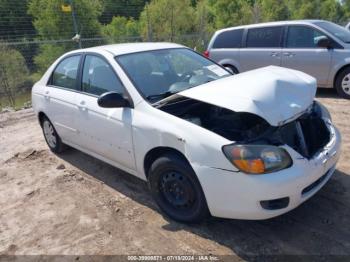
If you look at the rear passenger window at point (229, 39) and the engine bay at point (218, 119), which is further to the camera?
the rear passenger window at point (229, 39)

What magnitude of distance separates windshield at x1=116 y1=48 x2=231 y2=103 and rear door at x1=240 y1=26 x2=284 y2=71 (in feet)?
13.5

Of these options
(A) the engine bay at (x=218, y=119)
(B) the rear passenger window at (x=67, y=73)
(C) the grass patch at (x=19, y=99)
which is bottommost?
(C) the grass patch at (x=19, y=99)

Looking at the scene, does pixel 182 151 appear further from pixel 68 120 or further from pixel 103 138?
pixel 68 120

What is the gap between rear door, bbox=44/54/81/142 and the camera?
15.0 feet

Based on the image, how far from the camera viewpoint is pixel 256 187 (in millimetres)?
2787

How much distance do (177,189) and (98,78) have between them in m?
1.70

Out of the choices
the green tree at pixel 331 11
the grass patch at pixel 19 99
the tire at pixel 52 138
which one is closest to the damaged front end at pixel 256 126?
the tire at pixel 52 138

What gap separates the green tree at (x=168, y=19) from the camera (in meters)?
15.6

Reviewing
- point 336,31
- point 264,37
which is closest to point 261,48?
point 264,37

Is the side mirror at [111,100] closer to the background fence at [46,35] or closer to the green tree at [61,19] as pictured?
the background fence at [46,35]

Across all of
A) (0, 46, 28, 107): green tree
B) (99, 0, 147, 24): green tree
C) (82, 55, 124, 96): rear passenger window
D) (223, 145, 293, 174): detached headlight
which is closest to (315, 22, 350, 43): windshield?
(82, 55, 124, 96): rear passenger window

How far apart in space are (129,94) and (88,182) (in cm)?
151

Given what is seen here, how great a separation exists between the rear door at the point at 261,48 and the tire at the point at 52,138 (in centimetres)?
500

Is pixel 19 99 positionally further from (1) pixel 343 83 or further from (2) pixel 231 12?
(2) pixel 231 12
